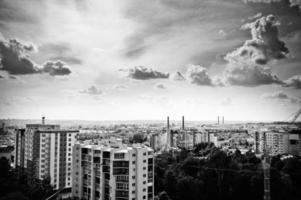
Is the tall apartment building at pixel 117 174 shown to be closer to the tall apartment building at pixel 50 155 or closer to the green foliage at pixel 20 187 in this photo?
the green foliage at pixel 20 187

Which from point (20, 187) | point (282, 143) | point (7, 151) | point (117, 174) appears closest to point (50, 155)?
point (20, 187)

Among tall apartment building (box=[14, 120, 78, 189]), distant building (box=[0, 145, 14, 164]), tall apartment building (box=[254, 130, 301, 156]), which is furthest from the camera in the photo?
tall apartment building (box=[254, 130, 301, 156])

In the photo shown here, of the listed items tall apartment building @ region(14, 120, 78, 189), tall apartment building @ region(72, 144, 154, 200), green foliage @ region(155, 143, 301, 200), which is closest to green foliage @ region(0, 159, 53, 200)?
tall apartment building @ region(14, 120, 78, 189)

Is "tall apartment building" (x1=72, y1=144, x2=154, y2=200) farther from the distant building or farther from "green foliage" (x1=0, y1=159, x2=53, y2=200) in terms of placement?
the distant building

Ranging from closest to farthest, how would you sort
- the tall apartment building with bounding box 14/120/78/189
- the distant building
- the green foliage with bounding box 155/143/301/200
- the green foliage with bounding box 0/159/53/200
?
1. the green foliage with bounding box 0/159/53/200
2. the green foliage with bounding box 155/143/301/200
3. the tall apartment building with bounding box 14/120/78/189
4. the distant building

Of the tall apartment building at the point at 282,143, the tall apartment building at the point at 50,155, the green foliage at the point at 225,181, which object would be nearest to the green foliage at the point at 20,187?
the tall apartment building at the point at 50,155

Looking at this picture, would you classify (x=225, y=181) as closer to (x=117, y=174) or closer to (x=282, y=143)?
(x=117, y=174)

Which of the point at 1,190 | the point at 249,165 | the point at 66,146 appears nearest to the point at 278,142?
the point at 249,165
